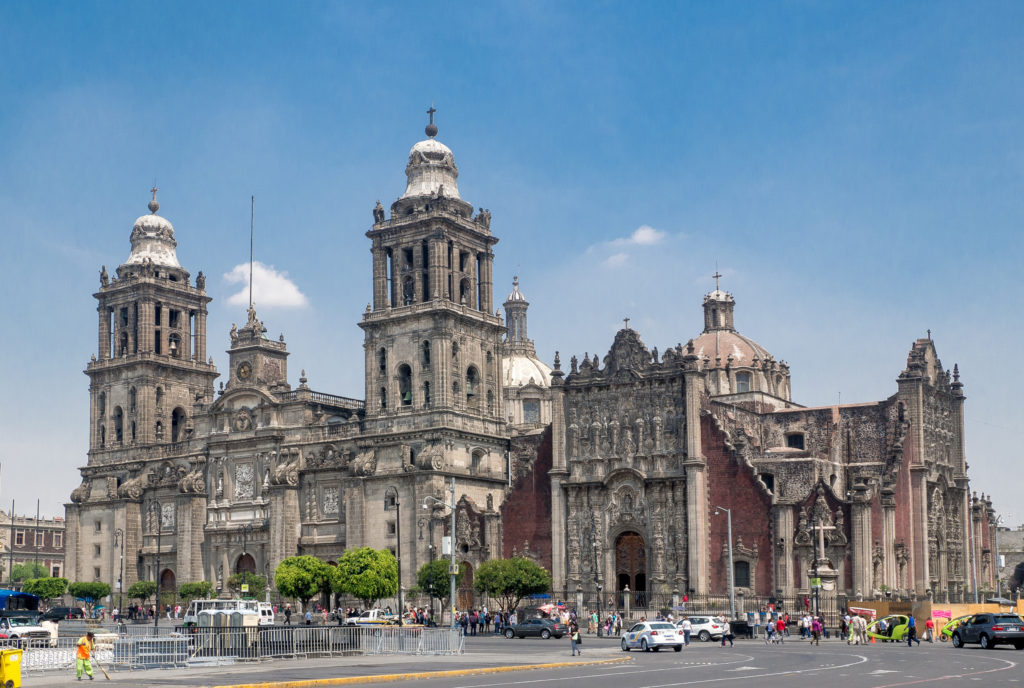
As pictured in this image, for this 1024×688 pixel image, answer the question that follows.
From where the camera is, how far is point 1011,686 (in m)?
32.2

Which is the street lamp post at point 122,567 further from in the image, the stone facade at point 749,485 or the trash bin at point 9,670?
the trash bin at point 9,670

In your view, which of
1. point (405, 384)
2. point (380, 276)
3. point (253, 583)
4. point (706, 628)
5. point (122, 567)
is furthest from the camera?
point (122, 567)

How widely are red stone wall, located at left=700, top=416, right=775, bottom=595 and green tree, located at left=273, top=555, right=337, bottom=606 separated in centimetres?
2462

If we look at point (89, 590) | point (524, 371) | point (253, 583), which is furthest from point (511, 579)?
point (524, 371)

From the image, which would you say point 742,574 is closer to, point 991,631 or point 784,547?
point 784,547

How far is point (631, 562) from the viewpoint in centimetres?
8362

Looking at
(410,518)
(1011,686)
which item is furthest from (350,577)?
(1011,686)

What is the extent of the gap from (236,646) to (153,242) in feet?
257

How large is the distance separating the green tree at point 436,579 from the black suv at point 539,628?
54.1 feet

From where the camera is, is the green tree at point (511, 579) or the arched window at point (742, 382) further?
the arched window at point (742, 382)

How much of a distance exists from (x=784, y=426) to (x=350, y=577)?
29.3 meters

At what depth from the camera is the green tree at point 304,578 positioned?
85938mm

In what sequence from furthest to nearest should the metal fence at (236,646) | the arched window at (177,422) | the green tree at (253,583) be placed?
Result: 1. the arched window at (177,422)
2. the green tree at (253,583)
3. the metal fence at (236,646)

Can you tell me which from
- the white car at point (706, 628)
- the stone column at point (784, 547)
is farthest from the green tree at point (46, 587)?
the white car at point (706, 628)
